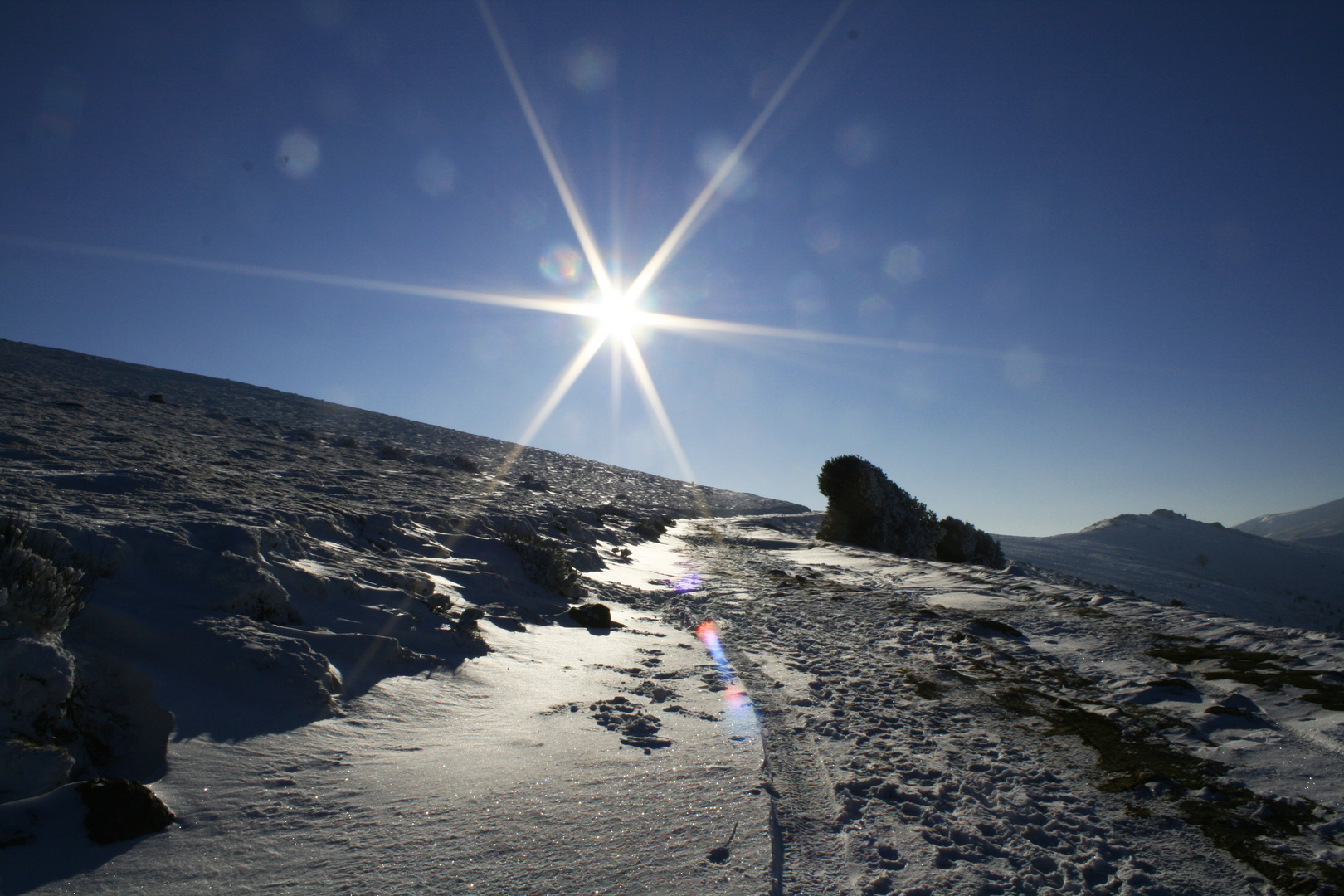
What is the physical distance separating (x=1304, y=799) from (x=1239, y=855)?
74 centimetres

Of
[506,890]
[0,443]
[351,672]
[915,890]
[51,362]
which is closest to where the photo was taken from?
[506,890]

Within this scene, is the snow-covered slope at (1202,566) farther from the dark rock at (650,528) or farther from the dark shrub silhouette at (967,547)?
the dark rock at (650,528)

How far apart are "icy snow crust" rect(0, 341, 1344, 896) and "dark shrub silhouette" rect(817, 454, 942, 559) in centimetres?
1185

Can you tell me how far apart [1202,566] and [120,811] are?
43.1 metres

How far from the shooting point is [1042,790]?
3.00m

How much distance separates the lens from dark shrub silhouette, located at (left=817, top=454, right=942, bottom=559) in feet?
63.9

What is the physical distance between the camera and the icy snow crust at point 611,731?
2.24 metres

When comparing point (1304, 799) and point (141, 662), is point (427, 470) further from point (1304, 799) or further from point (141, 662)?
point (1304, 799)

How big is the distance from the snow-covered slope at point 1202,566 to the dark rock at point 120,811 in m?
14.3

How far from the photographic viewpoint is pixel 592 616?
6242 mm

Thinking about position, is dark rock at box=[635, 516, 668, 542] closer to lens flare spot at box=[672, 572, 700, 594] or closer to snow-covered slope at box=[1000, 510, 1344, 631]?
lens flare spot at box=[672, 572, 700, 594]

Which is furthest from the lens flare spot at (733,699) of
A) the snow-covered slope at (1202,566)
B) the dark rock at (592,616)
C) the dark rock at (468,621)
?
the snow-covered slope at (1202,566)

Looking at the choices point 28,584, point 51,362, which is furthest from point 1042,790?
point 51,362

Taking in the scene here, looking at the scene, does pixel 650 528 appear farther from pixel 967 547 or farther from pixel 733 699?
pixel 733 699
